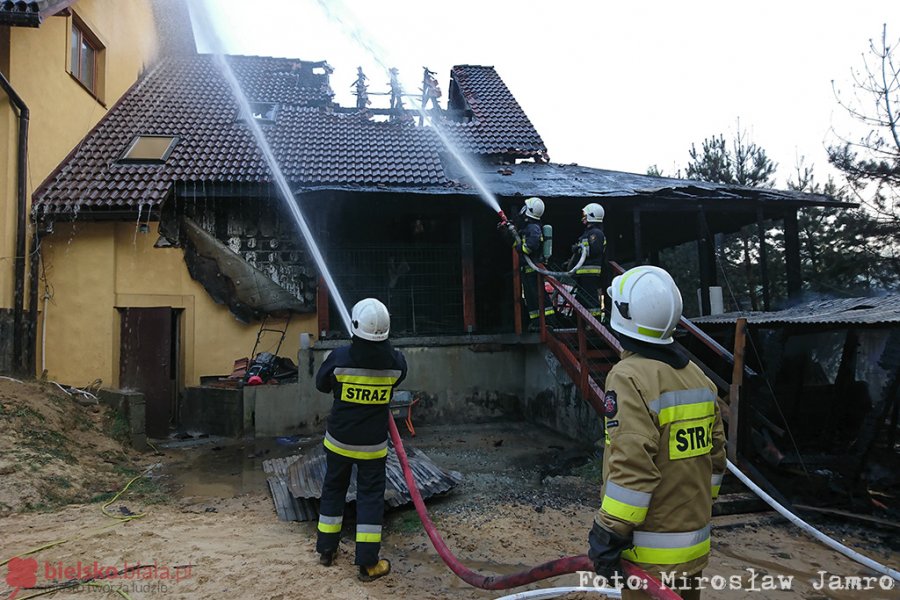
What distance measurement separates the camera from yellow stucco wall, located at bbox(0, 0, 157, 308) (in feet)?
26.3

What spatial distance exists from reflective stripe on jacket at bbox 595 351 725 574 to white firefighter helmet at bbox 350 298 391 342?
206 centimetres

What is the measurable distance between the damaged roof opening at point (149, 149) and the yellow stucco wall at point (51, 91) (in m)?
1.01

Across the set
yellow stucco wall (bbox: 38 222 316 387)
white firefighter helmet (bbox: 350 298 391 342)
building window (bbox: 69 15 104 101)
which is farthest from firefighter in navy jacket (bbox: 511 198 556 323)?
building window (bbox: 69 15 104 101)

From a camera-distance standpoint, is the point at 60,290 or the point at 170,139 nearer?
the point at 60,290

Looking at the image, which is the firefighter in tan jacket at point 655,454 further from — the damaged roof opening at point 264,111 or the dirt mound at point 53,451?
the damaged roof opening at point 264,111

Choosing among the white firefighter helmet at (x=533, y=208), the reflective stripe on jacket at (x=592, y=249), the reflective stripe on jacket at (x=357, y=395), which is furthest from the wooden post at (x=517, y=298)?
the reflective stripe on jacket at (x=357, y=395)

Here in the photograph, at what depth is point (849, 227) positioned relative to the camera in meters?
12.7

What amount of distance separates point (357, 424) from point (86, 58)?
11.1 m

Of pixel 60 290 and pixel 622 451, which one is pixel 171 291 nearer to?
pixel 60 290

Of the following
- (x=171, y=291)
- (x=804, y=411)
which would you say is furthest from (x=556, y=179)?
(x=171, y=291)

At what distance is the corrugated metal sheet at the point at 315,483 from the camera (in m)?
4.58

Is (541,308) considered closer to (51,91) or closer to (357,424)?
(357,424)

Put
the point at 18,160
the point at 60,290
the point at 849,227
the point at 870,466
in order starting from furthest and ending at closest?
the point at 849,227 → the point at 60,290 → the point at 18,160 → the point at 870,466

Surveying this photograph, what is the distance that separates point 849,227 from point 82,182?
16545 millimetres
